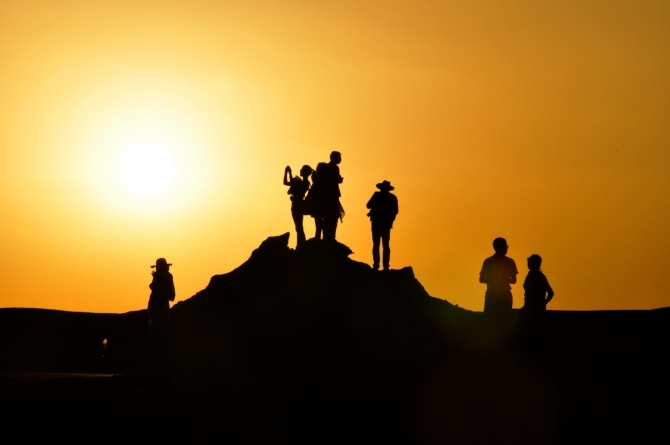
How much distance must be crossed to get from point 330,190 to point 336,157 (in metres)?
1.01

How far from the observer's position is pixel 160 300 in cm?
2427

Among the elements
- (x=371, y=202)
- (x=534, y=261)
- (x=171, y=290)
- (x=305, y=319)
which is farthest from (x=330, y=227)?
(x=534, y=261)

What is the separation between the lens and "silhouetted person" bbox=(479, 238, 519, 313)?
18922 millimetres

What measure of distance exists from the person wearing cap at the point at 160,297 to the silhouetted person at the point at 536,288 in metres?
8.24

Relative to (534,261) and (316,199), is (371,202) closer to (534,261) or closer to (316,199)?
(316,199)

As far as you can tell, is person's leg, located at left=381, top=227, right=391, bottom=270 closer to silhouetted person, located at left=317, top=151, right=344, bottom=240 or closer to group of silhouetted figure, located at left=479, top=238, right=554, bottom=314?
silhouetted person, located at left=317, top=151, right=344, bottom=240

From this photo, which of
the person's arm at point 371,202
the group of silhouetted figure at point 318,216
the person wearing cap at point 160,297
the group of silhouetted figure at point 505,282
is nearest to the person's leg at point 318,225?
the group of silhouetted figure at point 318,216

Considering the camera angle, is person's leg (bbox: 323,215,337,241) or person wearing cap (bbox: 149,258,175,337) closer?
person wearing cap (bbox: 149,258,175,337)

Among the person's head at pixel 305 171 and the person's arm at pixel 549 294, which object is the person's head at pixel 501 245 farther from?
the person's head at pixel 305 171

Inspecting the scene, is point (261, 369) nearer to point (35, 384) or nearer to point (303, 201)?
point (303, 201)

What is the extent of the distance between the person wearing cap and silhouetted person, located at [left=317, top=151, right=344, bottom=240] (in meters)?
4.32

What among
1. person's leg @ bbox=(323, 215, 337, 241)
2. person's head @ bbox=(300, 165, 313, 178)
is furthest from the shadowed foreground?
person's head @ bbox=(300, 165, 313, 178)

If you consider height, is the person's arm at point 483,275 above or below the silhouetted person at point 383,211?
below

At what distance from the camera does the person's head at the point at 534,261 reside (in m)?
19.5
